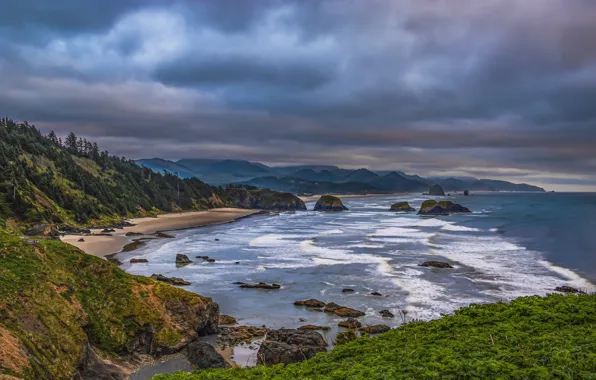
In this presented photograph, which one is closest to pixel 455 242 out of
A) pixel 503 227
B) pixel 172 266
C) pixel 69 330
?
pixel 503 227

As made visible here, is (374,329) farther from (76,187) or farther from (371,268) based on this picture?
(76,187)

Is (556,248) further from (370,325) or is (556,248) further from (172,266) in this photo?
(172,266)

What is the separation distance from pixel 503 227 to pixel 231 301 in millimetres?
80630

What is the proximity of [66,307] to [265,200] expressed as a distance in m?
157

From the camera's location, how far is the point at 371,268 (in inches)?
1863

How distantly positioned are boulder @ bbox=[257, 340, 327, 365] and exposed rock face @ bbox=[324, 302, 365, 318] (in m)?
9.81

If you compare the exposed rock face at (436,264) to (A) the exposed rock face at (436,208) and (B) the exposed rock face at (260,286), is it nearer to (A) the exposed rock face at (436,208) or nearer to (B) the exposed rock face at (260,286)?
(B) the exposed rock face at (260,286)

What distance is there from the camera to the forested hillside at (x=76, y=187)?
7469 centimetres

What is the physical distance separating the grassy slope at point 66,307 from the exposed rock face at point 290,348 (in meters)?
5.68

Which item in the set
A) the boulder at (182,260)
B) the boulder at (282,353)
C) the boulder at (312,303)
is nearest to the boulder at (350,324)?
the boulder at (312,303)

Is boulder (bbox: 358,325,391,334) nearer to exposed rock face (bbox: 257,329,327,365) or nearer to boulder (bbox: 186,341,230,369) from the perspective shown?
exposed rock face (bbox: 257,329,327,365)

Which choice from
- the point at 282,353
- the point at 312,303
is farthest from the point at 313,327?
the point at 282,353

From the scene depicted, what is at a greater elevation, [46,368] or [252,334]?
[46,368]

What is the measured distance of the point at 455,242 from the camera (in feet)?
231
